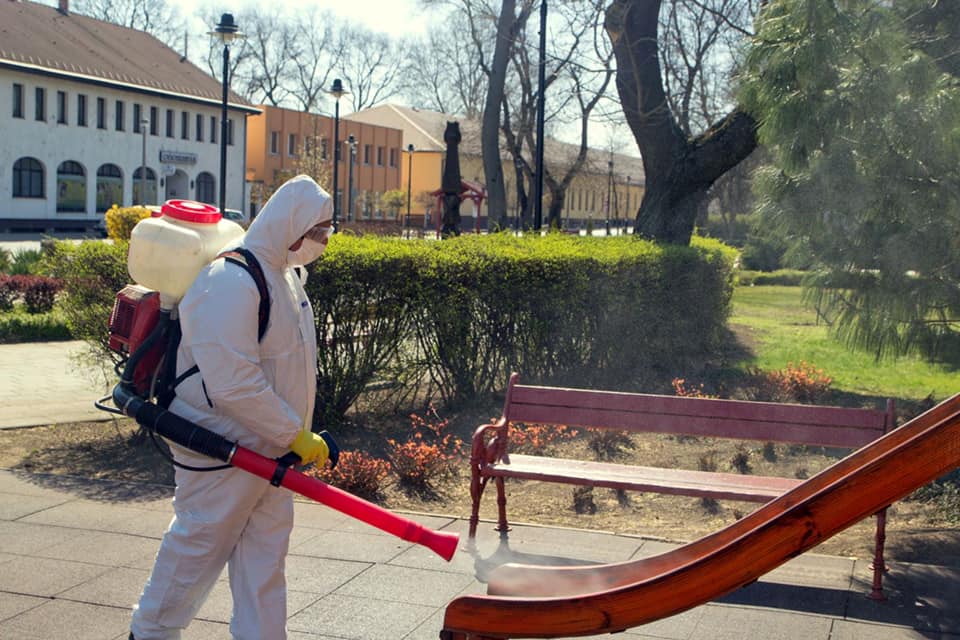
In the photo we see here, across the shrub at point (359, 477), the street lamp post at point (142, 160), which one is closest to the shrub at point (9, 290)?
the shrub at point (359, 477)

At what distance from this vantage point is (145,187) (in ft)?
182

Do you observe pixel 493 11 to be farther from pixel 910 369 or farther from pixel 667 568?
pixel 667 568

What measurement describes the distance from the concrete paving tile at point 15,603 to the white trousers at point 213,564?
1.03 meters

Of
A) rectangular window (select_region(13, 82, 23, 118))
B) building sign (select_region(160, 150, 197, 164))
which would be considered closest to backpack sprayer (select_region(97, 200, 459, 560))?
rectangular window (select_region(13, 82, 23, 118))

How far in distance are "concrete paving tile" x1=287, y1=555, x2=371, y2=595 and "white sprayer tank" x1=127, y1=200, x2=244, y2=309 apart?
169cm

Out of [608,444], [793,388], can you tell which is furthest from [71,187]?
[608,444]

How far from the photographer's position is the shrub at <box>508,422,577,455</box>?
7695 mm

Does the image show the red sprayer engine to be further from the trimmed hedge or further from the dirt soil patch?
the trimmed hedge

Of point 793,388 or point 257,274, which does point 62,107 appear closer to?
point 793,388

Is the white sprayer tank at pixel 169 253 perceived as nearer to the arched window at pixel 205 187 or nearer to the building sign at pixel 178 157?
the building sign at pixel 178 157

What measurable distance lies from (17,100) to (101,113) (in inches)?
214

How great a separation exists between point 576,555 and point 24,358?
992 centimetres

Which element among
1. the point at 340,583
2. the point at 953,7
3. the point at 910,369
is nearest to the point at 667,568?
the point at 340,583

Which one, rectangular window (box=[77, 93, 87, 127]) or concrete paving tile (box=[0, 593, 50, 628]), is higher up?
rectangular window (box=[77, 93, 87, 127])
